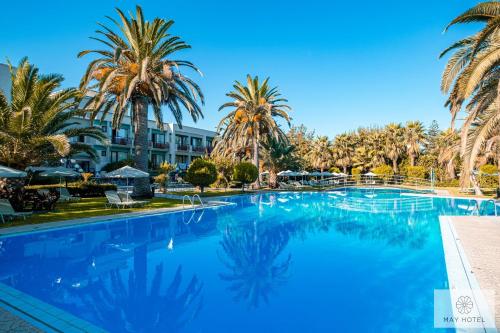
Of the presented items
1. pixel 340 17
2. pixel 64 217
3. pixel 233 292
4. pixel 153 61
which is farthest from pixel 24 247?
pixel 340 17

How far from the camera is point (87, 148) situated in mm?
20031

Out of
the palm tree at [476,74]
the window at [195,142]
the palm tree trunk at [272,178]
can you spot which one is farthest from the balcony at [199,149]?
the palm tree at [476,74]

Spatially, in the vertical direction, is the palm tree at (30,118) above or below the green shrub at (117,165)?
above

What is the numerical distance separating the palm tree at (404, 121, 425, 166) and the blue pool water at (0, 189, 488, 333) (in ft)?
121

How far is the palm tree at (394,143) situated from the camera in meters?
47.6

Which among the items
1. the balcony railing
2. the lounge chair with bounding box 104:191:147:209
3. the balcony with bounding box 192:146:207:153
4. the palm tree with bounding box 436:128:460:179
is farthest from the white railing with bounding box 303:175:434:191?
the lounge chair with bounding box 104:191:147:209

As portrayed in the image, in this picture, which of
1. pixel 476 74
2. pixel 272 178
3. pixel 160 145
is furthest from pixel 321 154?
pixel 476 74

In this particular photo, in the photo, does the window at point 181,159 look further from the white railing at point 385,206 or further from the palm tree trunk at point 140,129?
the white railing at point 385,206

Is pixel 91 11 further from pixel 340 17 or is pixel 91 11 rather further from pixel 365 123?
pixel 365 123

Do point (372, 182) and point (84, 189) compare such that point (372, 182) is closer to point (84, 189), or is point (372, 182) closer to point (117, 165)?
point (117, 165)

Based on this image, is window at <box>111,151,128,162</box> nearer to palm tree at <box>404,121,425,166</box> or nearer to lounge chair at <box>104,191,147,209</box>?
lounge chair at <box>104,191,147,209</box>

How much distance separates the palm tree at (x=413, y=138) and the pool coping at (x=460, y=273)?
130 ft

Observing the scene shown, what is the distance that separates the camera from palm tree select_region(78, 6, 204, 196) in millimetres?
19031

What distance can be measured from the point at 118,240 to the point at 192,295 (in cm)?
589
